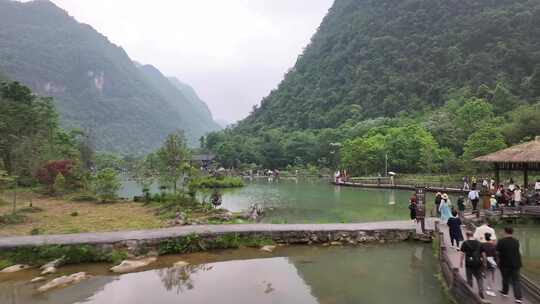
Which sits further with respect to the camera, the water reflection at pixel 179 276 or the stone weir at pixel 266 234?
the stone weir at pixel 266 234

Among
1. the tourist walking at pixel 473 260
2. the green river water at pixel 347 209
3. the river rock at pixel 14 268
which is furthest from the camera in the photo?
the green river water at pixel 347 209

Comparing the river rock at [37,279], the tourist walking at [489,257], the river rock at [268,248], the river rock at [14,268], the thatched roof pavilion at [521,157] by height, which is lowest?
the river rock at [37,279]

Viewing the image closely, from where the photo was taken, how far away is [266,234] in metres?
14.8

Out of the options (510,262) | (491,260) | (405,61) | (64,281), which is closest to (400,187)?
(491,260)

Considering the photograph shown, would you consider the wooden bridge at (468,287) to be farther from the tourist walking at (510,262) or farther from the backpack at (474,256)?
the backpack at (474,256)

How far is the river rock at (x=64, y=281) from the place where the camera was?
34.7ft

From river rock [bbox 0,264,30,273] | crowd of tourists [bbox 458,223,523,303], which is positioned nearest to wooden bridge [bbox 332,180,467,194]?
crowd of tourists [bbox 458,223,523,303]

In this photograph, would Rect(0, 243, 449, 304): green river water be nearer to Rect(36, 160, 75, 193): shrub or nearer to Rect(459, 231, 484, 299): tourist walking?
Rect(459, 231, 484, 299): tourist walking

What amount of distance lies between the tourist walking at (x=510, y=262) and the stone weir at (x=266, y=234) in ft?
22.5

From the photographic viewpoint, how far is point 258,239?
1460cm

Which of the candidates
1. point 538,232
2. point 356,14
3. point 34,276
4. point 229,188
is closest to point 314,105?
point 356,14

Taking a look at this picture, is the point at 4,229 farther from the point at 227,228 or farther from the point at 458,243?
the point at 458,243

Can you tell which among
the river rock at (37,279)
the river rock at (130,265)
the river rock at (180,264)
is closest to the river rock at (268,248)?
the river rock at (180,264)

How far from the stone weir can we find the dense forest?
2415cm
